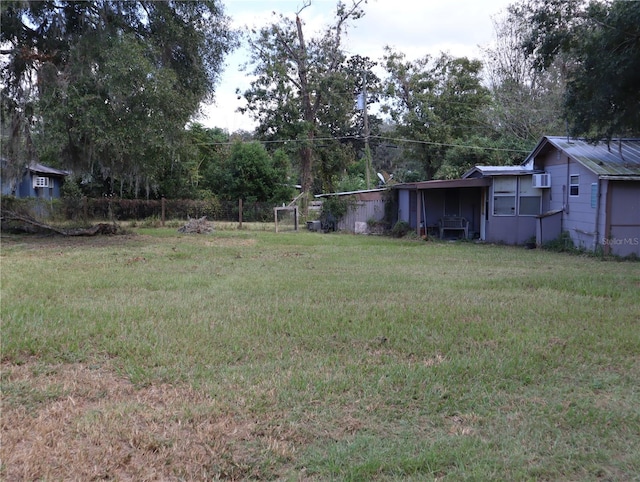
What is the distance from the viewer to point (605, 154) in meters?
15.3

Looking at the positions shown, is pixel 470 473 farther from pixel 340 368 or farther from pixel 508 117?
pixel 508 117

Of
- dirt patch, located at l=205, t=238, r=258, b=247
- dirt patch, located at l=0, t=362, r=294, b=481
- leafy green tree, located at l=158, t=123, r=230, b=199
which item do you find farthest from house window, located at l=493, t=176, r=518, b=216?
dirt patch, located at l=0, t=362, r=294, b=481

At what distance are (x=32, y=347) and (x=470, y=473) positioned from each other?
408 cm

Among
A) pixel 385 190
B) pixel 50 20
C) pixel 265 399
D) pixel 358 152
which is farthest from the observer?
pixel 358 152

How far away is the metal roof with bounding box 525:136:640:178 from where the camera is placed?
1377 cm

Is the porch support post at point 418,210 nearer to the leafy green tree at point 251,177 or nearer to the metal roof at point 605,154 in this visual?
the metal roof at point 605,154

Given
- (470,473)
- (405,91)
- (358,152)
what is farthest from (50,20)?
(358,152)

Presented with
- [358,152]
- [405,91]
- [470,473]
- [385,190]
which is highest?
[405,91]

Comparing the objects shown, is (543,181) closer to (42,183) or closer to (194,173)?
(194,173)

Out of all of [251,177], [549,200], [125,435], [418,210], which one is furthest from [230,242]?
[125,435]

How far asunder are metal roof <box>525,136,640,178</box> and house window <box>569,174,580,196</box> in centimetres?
67

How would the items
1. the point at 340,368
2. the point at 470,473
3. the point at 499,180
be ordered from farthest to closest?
the point at 499,180 → the point at 340,368 → the point at 470,473

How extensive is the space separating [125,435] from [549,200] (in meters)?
16.3

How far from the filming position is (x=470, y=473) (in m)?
2.96
